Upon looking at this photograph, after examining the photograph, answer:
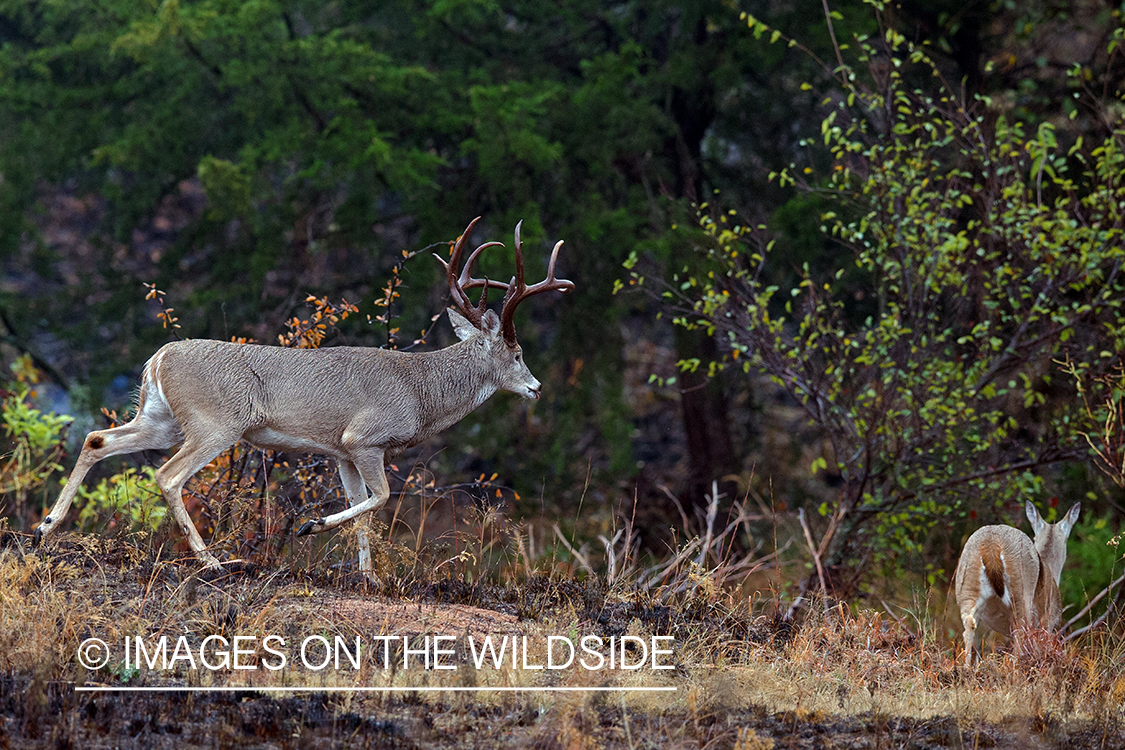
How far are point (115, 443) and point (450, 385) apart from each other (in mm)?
2018

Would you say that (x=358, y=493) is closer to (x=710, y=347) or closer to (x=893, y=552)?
(x=893, y=552)

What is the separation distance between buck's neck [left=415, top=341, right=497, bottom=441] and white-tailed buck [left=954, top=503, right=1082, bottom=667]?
11.1 ft

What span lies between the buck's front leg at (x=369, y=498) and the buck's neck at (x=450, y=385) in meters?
0.43

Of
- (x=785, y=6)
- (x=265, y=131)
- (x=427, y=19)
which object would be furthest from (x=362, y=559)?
(x=785, y=6)

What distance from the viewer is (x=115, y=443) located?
7.02m

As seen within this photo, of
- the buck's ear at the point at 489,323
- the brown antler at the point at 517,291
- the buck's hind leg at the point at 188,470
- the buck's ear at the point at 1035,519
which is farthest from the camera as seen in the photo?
the buck's ear at the point at 1035,519

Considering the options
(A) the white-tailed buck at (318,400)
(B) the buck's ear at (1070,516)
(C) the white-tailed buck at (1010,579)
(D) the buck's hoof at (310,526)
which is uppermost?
(A) the white-tailed buck at (318,400)

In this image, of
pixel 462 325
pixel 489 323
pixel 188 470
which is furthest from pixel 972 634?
pixel 188 470

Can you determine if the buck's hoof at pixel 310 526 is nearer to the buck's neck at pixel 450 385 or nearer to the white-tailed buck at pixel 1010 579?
the buck's neck at pixel 450 385

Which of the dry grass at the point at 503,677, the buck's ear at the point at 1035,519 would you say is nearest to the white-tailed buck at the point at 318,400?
the dry grass at the point at 503,677

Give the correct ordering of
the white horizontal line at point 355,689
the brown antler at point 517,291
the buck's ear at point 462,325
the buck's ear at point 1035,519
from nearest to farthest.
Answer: the white horizontal line at point 355,689 → the brown antler at point 517,291 → the buck's ear at point 462,325 → the buck's ear at point 1035,519

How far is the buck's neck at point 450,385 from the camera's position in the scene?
7.74m

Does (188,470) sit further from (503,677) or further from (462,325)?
(503,677)

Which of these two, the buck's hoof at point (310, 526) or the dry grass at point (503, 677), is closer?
the dry grass at point (503, 677)
